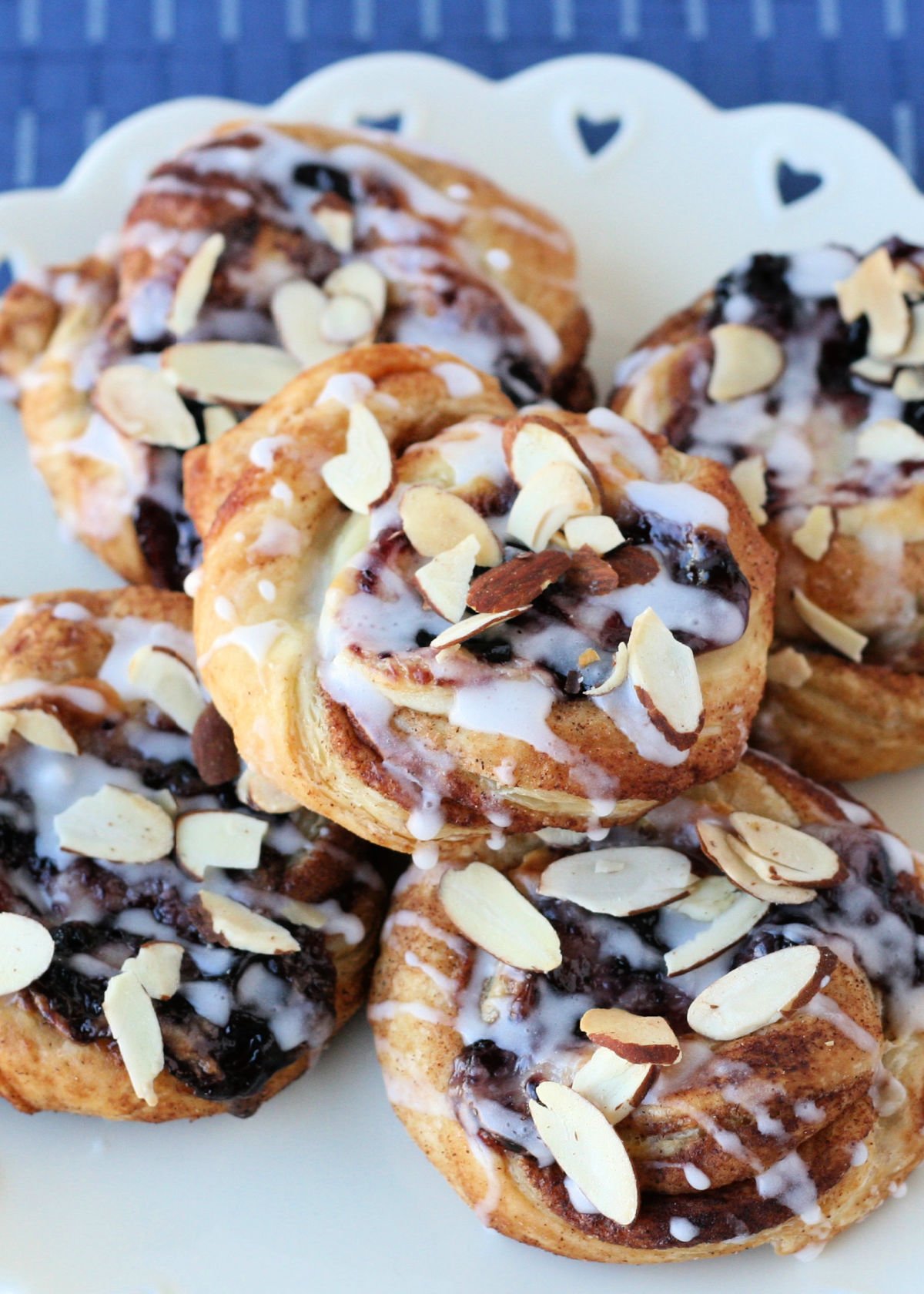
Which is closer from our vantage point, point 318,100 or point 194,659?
point 194,659

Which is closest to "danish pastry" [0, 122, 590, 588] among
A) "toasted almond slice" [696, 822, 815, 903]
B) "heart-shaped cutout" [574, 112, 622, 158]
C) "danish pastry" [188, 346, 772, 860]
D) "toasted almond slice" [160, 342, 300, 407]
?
"toasted almond slice" [160, 342, 300, 407]

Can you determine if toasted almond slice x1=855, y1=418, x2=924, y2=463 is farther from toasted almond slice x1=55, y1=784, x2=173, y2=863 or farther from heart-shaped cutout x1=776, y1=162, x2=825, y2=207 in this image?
toasted almond slice x1=55, y1=784, x2=173, y2=863

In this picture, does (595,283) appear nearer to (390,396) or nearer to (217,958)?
(390,396)

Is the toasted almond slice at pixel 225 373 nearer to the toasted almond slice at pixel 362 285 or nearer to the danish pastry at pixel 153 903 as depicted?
the toasted almond slice at pixel 362 285

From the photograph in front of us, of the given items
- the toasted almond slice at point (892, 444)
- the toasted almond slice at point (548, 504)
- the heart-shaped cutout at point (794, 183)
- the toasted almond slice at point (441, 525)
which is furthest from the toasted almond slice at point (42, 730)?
the heart-shaped cutout at point (794, 183)

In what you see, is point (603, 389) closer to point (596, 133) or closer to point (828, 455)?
point (828, 455)

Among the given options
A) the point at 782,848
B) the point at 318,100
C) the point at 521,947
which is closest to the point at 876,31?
the point at 318,100

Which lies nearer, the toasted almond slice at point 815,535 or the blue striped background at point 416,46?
the toasted almond slice at point 815,535
